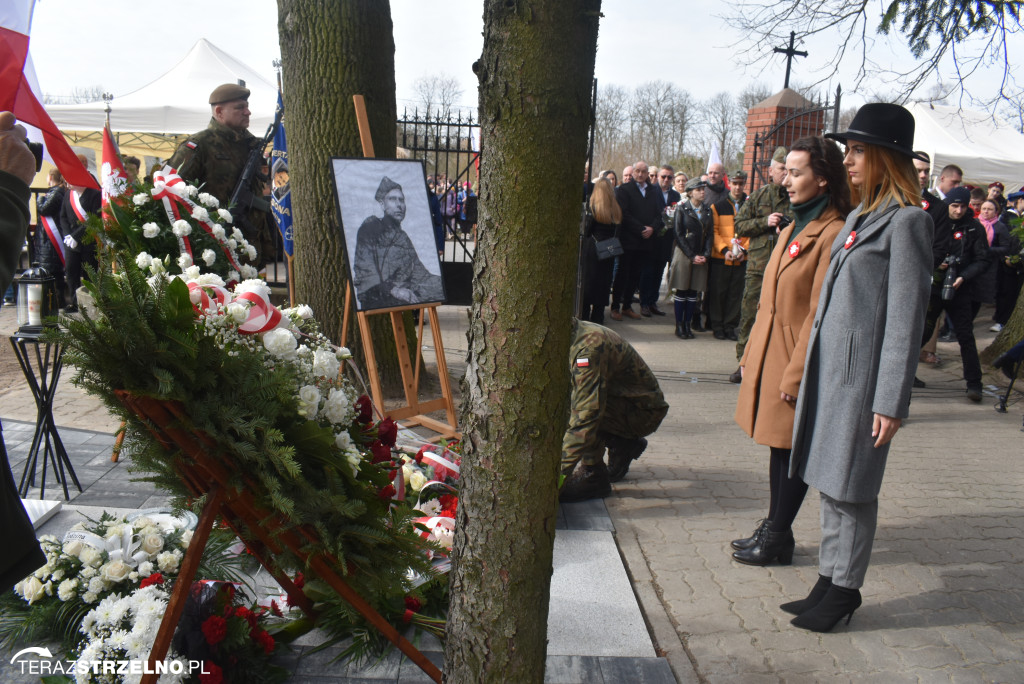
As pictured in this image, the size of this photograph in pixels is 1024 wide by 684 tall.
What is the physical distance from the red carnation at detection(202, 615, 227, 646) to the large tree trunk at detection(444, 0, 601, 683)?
33.0 inches

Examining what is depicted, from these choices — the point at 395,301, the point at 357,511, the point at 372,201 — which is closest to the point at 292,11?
the point at 372,201

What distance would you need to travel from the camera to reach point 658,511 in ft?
14.9

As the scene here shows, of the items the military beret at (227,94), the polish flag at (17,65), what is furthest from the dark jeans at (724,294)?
the polish flag at (17,65)

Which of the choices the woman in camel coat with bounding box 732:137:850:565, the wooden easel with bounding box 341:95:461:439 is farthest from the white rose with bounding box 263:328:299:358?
the wooden easel with bounding box 341:95:461:439

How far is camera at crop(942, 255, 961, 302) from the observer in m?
7.74

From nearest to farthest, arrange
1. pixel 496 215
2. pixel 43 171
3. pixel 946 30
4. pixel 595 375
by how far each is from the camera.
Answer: pixel 496 215 < pixel 595 375 < pixel 946 30 < pixel 43 171

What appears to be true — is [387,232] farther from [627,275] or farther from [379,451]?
[627,275]

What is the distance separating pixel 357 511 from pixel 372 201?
3320mm

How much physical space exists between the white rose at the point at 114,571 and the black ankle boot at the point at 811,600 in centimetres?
260

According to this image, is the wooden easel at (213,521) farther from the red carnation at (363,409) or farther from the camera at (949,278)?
the camera at (949,278)

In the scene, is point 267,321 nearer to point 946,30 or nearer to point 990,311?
Answer: point 946,30

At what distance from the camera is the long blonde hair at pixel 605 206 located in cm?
1024

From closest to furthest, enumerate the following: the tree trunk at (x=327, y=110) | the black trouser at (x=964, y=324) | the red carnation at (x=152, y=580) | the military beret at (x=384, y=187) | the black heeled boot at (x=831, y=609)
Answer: the red carnation at (x=152, y=580)
the black heeled boot at (x=831, y=609)
the military beret at (x=384, y=187)
the tree trunk at (x=327, y=110)
the black trouser at (x=964, y=324)

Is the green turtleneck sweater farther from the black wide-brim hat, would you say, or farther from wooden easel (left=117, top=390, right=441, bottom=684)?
wooden easel (left=117, top=390, right=441, bottom=684)
